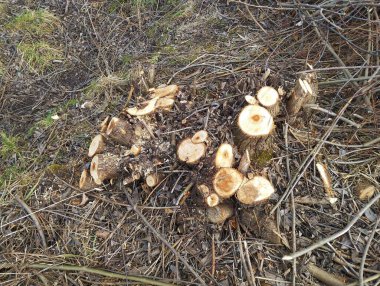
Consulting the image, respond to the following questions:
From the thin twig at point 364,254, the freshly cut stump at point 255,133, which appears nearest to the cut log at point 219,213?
the freshly cut stump at point 255,133

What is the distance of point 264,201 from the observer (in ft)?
7.70

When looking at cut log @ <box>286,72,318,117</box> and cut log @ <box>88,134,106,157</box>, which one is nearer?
cut log @ <box>286,72,318,117</box>

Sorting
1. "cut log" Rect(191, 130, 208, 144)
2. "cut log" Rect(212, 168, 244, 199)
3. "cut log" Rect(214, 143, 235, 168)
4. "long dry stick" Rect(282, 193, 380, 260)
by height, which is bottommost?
"long dry stick" Rect(282, 193, 380, 260)

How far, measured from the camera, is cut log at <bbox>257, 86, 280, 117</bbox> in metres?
2.51

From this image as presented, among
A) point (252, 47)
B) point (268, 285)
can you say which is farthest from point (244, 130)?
point (252, 47)

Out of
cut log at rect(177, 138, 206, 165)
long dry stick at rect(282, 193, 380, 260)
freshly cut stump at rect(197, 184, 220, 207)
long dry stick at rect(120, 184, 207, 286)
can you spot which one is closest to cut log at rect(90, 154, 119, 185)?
long dry stick at rect(120, 184, 207, 286)

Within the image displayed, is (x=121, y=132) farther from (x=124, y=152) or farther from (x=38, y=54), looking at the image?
(x=38, y=54)

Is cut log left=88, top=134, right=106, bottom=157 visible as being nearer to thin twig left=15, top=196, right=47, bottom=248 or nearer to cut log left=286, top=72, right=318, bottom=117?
thin twig left=15, top=196, right=47, bottom=248

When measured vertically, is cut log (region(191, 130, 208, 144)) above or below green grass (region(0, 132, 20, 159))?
above

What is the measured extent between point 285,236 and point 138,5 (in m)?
3.48

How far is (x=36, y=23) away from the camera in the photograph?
179 inches

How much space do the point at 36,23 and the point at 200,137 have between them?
3250mm

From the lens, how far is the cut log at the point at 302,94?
8.43 ft

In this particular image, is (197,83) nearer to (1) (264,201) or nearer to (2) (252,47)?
(2) (252,47)
